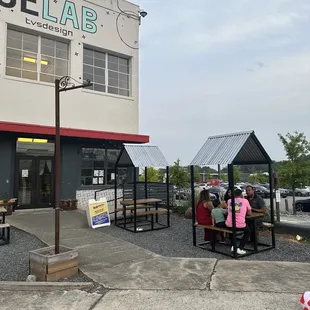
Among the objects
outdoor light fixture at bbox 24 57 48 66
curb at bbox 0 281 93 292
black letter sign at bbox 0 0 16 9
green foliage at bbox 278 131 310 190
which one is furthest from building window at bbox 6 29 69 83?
green foliage at bbox 278 131 310 190

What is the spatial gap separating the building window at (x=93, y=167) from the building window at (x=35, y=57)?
3555 millimetres

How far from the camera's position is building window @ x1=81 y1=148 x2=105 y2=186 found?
14.1 m

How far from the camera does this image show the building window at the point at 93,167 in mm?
14078

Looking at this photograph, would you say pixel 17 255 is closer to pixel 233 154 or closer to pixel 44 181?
pixel 233 154

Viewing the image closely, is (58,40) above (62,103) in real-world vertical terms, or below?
above

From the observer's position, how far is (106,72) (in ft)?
49.1

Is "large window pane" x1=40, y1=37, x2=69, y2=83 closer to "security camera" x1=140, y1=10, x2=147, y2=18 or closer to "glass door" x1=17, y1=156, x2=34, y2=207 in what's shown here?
"glass door" x1=17, y1=156, x2=34, y2=207

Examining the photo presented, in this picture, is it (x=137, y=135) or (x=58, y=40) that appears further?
(x=137, y=135)

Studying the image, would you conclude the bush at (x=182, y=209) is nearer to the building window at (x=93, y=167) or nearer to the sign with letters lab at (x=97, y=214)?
the sign with letters lab at (x=97, y=214)

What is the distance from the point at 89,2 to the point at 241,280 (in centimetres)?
1379

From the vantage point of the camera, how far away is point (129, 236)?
811 centimetres

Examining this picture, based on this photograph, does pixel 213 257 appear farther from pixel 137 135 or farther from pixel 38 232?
pixel 137 135

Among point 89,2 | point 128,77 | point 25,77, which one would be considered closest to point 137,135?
point 128,77

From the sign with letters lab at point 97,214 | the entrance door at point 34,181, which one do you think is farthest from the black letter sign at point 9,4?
the sign with letters lab at point 97,214
